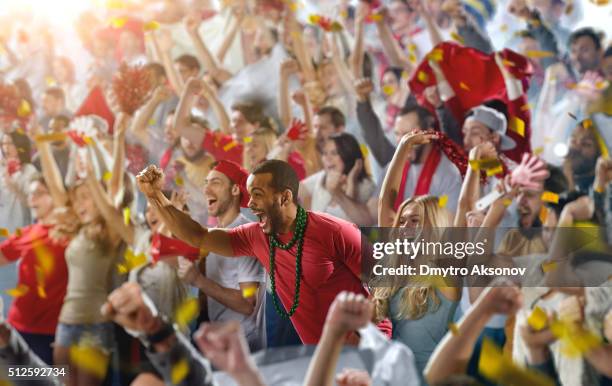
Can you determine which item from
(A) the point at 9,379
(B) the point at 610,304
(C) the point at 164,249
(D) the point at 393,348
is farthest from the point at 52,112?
(B) the point at 610,304

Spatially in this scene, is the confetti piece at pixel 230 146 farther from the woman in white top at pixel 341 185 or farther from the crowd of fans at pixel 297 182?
the woman in white top at pixel 341 185

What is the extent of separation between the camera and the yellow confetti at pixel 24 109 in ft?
10.3

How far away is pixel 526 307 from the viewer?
8.14 feet

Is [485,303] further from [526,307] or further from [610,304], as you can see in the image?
[610,304]

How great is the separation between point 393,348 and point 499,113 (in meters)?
1.00

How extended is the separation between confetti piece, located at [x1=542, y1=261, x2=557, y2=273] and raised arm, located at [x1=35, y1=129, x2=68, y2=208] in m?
1.77

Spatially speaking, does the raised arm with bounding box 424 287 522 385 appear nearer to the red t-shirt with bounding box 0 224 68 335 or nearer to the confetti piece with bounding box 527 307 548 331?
the confetti piece with bounding box 527 307 548 331

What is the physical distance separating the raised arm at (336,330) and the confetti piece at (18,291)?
4.23ft

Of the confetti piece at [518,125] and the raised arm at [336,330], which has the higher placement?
the confetti piece at [518,125]

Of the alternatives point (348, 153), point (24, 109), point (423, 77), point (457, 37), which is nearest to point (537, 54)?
point (457, 37)

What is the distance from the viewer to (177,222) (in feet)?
7.74

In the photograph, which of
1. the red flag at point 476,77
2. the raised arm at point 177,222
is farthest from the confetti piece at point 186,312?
the red flag at point 476,77

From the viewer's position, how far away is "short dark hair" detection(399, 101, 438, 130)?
9.42 ft

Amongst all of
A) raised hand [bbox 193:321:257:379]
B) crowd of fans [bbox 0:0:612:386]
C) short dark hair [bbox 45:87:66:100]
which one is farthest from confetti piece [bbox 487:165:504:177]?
short dark hair [bbox 45:87:66:100]
